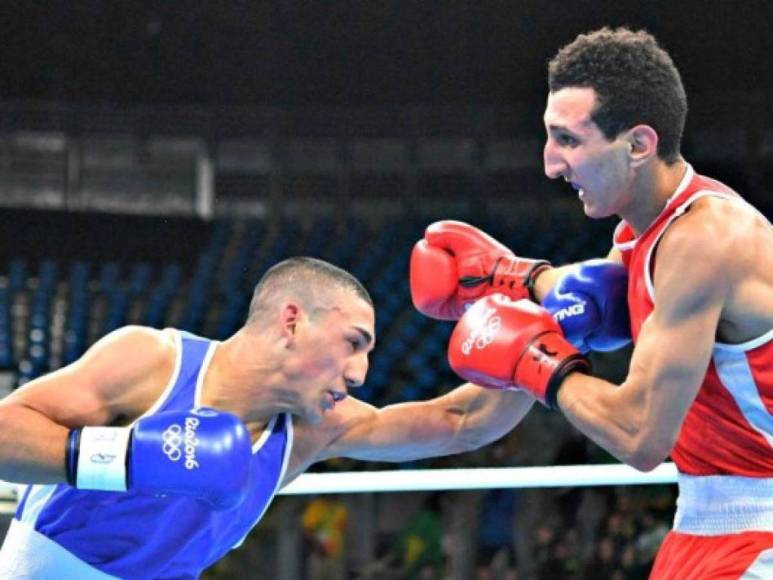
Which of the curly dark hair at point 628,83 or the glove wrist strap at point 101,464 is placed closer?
the glove wrist strap at point 101,464

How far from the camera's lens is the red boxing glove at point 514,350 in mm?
2041

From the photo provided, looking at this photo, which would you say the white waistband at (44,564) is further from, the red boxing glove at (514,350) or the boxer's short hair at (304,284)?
the red boxing glove at (514,350)

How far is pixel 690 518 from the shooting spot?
205 centimetres

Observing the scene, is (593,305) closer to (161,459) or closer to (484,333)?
(484,333)

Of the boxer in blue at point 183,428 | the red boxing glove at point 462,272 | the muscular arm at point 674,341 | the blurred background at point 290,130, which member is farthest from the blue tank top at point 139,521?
the blurred background at point 290,130

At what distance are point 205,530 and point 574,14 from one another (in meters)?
10.1

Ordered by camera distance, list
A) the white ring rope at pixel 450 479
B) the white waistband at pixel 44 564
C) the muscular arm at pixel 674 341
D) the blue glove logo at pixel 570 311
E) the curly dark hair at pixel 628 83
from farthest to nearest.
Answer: the white ring rope at pixel 450 479 < the blue glove logo at pixel 570 311 < the white waistband at pixel 44 564 < the curly dark hair at pixel 628 83 < the muscular arm at pixel 674 341

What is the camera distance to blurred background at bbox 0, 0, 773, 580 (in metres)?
11.1

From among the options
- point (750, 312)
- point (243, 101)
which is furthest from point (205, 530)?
point (243, 101)

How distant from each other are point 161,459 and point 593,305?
0.85m

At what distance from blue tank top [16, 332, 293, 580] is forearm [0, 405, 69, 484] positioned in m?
0.20

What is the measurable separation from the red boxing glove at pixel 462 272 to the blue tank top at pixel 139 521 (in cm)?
58

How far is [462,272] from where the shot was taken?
8.55 ft

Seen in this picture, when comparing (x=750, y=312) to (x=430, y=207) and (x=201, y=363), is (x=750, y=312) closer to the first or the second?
(x=201, y=363)
